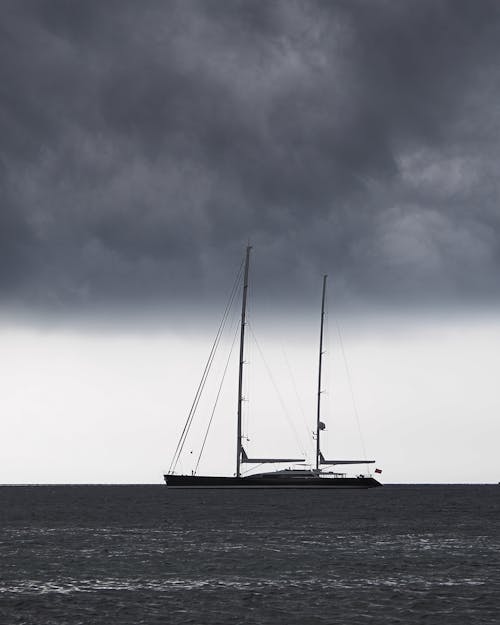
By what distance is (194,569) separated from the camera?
58875 mm

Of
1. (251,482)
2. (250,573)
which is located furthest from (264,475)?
(250,573)

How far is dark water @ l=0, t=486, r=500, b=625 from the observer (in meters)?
43.0

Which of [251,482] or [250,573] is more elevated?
[251,482]

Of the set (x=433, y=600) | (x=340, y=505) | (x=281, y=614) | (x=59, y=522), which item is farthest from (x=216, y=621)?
(x=340, y=505)

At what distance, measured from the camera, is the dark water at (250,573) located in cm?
4297

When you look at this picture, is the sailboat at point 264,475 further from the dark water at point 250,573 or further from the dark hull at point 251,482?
the dark water at point 250,573

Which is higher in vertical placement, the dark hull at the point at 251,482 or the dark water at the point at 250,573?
the dark hull at the point at 251,482

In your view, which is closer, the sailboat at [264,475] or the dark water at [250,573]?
the dark water at [250,573]

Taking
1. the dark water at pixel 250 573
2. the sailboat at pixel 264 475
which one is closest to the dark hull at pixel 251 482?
the sailboat at pixel 264 475

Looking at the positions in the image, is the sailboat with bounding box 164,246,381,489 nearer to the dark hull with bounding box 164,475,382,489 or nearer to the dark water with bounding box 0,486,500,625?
the dark hull with bounding box 164,475,382,489

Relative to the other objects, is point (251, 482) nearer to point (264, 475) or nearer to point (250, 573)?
point (264, 475)

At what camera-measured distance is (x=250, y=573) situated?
5681 cm

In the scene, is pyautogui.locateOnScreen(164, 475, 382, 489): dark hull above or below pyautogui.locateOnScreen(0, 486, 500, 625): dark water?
above

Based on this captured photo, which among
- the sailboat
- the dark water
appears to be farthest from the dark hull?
the dark water
